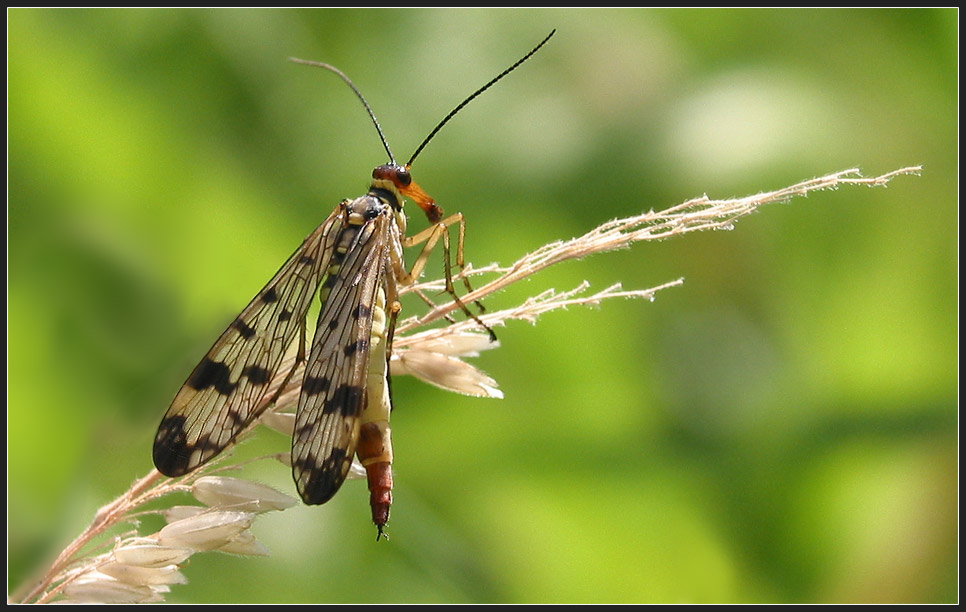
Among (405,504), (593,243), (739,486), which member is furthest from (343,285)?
(739,486)

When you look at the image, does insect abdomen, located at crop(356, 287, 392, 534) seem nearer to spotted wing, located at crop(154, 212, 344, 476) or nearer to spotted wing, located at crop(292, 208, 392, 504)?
spotted wing, located at crop(292, 208, 392, 504)

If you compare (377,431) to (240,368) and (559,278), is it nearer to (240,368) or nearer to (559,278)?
(240,368)

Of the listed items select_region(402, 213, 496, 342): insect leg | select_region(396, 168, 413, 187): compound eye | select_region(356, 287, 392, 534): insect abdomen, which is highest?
select_region(396, 168, 413, 187): compound eye

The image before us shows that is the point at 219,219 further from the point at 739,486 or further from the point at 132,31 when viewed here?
the point at 739,486

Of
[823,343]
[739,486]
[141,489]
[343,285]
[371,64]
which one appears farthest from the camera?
[371,64]

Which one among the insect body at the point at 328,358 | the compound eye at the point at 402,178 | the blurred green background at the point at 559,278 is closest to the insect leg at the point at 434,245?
the insect body at the point at 328,358

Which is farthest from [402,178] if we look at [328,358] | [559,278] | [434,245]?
[559,278]

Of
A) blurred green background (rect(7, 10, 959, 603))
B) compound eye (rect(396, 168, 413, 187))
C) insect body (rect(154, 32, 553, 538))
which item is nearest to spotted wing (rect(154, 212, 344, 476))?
insect body (rect(154, 32, 553, 538))
